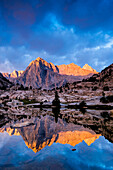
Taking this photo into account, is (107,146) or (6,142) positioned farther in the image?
(6,142)

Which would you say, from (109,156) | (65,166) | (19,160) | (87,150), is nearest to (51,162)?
(65,166)

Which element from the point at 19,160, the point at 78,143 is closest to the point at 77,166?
the point at 19,160

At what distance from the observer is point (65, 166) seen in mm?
9133

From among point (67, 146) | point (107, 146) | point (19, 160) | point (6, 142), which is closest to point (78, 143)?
point (67, 146)

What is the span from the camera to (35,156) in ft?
36.0

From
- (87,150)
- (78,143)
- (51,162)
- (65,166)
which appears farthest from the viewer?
(78,143)

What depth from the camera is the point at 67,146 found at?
1368cm

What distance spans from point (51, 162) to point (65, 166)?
3.85 ft

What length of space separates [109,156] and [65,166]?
4.25m

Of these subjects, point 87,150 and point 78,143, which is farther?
point 78,143

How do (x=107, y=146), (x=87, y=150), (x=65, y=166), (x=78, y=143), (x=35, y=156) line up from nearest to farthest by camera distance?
(x=65, y=166)
(x=35, y=156)
(x=87, y=150)
(x=107, y=146)
(x=78, y=143)

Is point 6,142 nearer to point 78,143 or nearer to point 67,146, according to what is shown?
point 67,146

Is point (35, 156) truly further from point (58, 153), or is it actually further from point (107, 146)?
point (107, 146)

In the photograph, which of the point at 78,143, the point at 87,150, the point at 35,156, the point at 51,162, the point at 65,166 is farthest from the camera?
the point at 78,143
